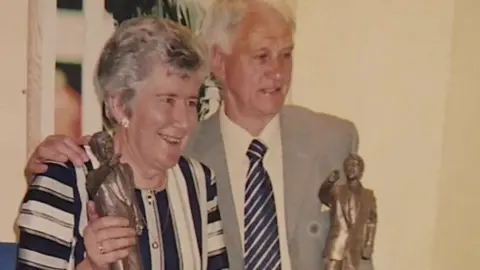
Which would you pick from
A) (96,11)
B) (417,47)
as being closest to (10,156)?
(96,11)

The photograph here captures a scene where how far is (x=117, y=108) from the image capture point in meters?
1.35

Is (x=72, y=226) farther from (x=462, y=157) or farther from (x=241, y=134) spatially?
(x=462, y=157)

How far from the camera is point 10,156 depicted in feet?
5.80

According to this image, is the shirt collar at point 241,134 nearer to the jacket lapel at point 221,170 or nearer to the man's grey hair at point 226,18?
the jacket lapel at point 221,170

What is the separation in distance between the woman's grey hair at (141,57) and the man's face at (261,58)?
0.62ft

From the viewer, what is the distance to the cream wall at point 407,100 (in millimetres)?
1919

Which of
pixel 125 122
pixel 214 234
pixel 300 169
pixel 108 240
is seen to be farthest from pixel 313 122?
pixel 108 240

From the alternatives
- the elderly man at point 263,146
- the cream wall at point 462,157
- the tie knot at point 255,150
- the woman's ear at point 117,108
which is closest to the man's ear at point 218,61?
the elderly man at point 263,146

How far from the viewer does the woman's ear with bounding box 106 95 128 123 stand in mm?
1340

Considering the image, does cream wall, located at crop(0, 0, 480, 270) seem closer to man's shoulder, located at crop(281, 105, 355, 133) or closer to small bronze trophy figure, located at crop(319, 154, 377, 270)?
man's shoulder, located at crop(281, 105, 355, 133)

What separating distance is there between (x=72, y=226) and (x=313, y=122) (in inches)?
22.7

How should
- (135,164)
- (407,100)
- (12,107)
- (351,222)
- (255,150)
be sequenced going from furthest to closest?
1. (407,100)
2. (12,107)
3. (255,150)
4. (351,222)
5. (135,164)

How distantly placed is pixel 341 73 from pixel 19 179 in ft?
2.60

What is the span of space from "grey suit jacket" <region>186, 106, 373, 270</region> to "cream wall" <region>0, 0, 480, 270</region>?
11.3 inches
